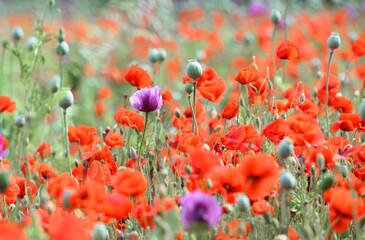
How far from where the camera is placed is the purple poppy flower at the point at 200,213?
38.3 inches

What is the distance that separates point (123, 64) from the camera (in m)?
5.30

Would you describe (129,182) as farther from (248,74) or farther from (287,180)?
(248,74)

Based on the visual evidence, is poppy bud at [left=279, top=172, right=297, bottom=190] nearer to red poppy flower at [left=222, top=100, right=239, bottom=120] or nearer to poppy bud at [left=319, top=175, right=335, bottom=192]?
poppy bud at [left=319, top=175, right=335, bottom=192]

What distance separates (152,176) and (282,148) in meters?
0.68

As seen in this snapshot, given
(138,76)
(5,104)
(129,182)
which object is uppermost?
(129,182)

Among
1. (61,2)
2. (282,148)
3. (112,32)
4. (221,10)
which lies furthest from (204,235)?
(61,2)

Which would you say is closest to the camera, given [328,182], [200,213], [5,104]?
[200,213]

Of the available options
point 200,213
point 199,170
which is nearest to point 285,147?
point 199,170

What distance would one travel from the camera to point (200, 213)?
3.21ft

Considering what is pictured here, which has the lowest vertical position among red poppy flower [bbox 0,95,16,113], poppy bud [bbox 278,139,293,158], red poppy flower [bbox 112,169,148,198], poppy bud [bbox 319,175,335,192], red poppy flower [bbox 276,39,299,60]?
red poppy flower [bbox 0,95,16,113]

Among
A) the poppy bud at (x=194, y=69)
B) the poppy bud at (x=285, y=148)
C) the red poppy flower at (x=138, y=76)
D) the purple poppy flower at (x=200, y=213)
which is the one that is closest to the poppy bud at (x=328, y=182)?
the poppy bud at (x=285, y=148)

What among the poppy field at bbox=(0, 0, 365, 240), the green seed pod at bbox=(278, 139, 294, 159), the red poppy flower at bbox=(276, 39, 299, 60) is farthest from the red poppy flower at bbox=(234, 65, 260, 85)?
the green seed pod at bbox=(278, 139, 294, 159)

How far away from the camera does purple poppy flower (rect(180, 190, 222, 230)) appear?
97cm

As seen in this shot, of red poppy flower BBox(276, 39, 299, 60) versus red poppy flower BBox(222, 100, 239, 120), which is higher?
red poppy flower BBox(276, 39, 299, 60)
